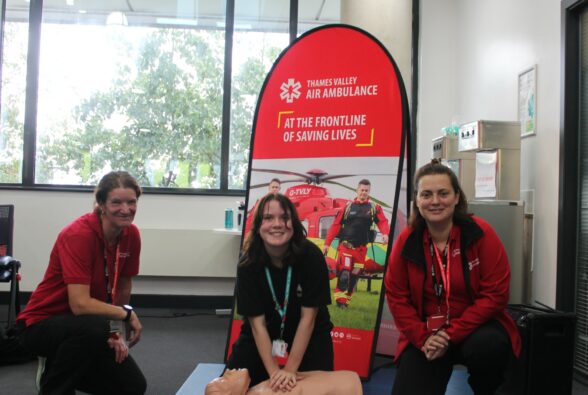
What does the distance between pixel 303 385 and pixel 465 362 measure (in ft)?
2.03

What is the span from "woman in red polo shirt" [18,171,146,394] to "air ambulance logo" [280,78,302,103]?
3.59 feet

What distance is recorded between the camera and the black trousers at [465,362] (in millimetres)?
1780

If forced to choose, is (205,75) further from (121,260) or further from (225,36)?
(121,260)

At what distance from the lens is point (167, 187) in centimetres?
481

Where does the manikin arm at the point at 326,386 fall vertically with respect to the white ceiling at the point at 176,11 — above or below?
below

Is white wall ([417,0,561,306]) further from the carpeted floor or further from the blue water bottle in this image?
the blue water bottle

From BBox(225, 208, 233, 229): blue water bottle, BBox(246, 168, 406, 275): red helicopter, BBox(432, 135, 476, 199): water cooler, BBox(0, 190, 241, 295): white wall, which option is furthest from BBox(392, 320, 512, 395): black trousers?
BBox(0, 190, 241, 295): white wall

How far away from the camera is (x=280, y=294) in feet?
6.33

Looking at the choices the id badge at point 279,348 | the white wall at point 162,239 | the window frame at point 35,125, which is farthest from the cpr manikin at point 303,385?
the window frame at point 35,125

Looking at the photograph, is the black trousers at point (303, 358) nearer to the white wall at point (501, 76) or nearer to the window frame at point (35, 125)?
the white wall at point (501, 76)

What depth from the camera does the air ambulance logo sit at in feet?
9.29

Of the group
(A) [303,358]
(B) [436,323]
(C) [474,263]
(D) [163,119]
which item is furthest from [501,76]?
(D) [163,119]

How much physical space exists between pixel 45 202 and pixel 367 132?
3.32 meters

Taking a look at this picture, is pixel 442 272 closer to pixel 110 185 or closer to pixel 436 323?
pixel 436 323
